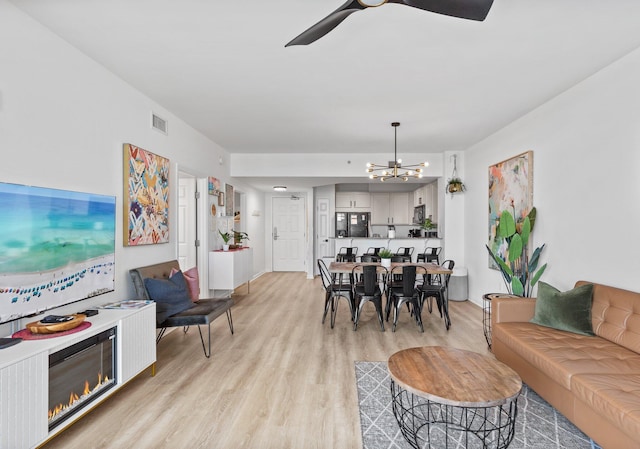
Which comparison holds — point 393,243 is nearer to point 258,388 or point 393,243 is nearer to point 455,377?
point 258,388

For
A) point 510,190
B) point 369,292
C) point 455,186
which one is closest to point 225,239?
point 369,292

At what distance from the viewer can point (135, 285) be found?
3221mm

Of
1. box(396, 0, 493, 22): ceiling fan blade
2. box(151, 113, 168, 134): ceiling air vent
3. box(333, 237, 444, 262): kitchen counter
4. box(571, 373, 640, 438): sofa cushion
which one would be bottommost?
box(571, 373, 640, 438): sofa cushion

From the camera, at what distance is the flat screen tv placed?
6.78 ft

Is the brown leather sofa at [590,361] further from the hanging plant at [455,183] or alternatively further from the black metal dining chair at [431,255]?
the hanging plant at [455,183]

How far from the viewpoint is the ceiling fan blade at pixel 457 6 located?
153 centimetres

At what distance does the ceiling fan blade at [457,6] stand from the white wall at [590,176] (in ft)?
6.59

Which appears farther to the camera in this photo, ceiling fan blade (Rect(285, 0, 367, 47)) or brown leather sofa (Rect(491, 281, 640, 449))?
brown leather sofa (Rect(491, 281, 640, 449))

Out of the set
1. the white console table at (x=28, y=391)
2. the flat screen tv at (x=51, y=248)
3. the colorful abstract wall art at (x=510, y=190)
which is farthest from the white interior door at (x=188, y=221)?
the colorful abstract wall art at (x=510, y=190)

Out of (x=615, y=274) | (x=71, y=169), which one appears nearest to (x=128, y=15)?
(x=71, y=169)

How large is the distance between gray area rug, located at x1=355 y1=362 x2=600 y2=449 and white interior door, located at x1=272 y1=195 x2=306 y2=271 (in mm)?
6640

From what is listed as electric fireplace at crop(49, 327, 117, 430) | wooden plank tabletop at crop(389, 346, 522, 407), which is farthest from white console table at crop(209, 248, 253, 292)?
wooden plank tabletop at crop(389, 346, 522, 407)

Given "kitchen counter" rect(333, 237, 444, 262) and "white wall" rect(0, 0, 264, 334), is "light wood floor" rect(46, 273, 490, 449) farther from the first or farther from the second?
"kitchen counter" rect(333, 237, 444, 262)

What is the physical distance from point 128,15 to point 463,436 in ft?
11.1
